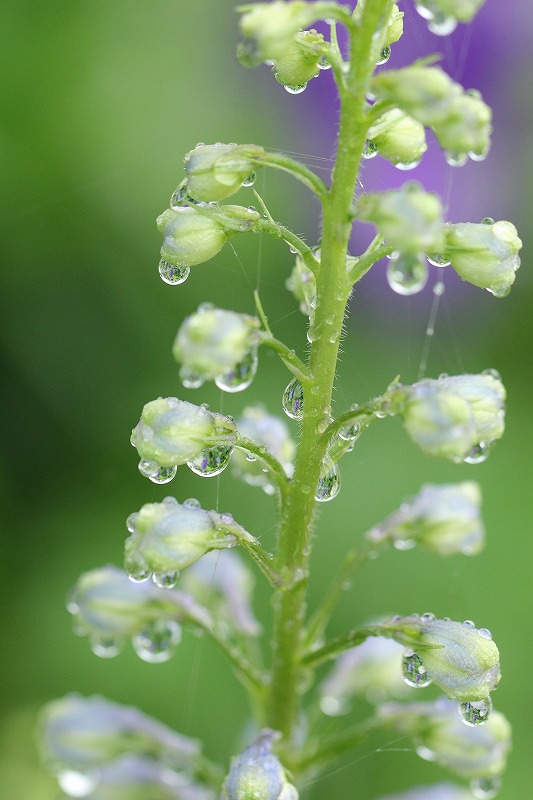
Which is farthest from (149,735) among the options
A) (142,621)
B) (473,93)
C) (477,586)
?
(477,586)

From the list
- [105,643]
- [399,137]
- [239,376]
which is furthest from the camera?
[105,643]

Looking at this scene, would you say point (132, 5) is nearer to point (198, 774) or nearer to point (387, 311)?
point (387, 311)

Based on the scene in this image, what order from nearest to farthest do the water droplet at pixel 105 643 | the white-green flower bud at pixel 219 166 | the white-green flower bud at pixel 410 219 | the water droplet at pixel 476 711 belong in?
the white-green flower bud at pixel 410 219
the white-green flower bud at pixel 219 166
the water droplet at pixel 476 711
the water droplet at pixel 105 643

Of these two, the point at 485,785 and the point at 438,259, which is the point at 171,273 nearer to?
the point at 438,259

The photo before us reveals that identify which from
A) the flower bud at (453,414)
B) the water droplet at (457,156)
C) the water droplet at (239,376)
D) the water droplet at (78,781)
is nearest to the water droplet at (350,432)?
the flower bud at (453,414)

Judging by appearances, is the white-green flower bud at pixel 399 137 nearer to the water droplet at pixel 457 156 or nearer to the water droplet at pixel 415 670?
the water droplet at pixel 457 156

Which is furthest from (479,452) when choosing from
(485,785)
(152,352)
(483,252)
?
(152,352)
